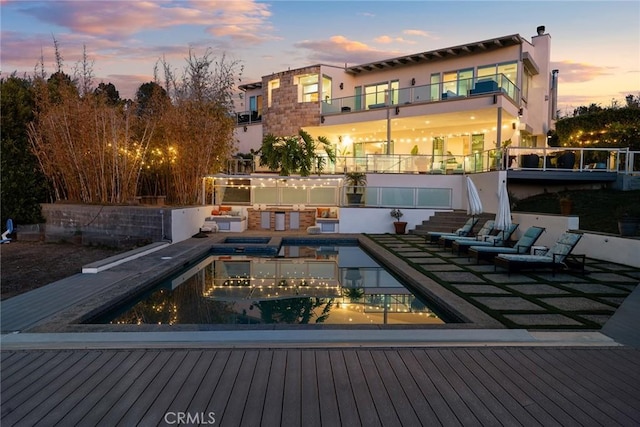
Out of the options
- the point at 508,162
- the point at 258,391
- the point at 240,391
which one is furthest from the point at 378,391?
the point at 508,162

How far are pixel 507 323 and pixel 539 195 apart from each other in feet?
39.9

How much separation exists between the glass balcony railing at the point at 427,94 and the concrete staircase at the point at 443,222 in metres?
5.25

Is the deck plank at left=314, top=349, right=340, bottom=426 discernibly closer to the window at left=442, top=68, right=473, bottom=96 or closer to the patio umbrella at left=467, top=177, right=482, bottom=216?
the patio umbrella at left=467, top=177, right=482, bottom=216

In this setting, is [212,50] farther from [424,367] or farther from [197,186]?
[424,367]

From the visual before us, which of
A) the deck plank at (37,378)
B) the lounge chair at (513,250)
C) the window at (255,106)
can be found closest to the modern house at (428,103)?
the window at (255,106)

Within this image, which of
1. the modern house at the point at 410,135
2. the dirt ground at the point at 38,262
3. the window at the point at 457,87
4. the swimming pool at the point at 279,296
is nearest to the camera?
the swimming pool at the point at 279,296

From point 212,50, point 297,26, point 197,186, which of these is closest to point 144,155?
point 197,186

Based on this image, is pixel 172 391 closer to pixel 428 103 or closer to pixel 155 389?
pixel 155 389

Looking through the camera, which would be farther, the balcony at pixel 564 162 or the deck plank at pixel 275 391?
the balcony at pixel 564 162

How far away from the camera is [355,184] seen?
16.8m

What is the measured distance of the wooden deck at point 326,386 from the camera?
2684 mm

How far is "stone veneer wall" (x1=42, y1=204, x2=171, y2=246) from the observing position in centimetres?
1181

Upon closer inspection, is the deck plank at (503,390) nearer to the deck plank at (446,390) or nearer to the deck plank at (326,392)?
the deck plank at (446,390)

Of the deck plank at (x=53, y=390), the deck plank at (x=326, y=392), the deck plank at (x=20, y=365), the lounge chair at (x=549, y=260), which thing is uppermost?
the lounge chair at (x=549, y=260)
